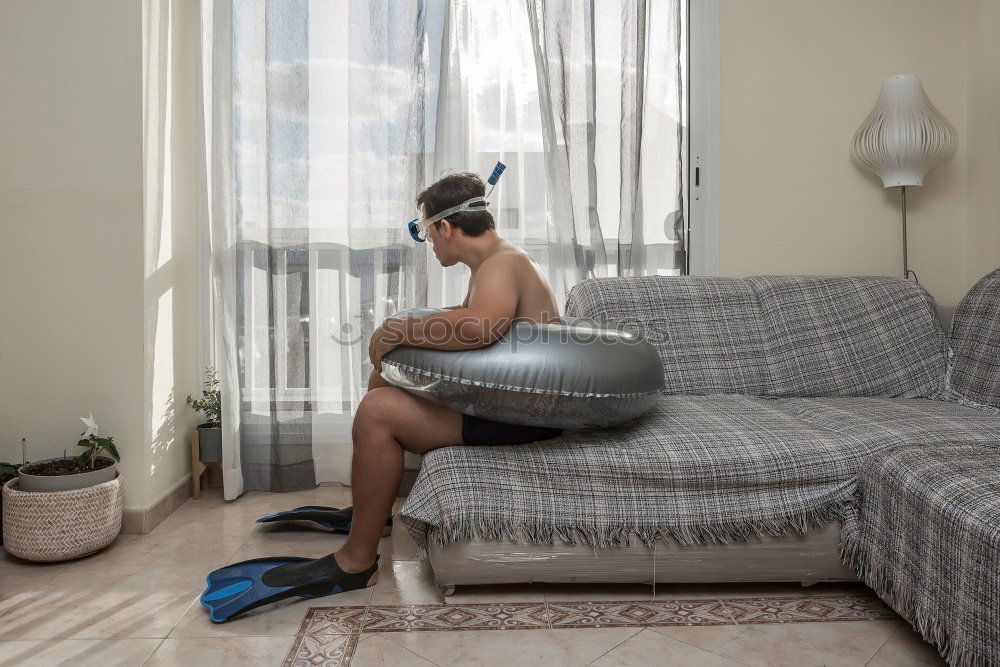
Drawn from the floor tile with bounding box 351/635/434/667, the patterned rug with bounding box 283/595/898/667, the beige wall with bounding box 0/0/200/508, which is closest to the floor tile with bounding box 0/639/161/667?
the patterned rug with bounding box 283/595/898/667

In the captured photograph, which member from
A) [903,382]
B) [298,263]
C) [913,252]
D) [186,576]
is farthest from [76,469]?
[913,252]

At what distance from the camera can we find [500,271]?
1.82 m

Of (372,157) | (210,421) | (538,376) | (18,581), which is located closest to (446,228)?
(538,376)

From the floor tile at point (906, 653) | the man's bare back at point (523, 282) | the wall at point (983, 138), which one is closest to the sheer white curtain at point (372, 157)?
the man's bare back at point (523, 282)

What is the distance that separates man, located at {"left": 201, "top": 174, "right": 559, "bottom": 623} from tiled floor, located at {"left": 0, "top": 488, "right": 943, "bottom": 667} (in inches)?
2.4

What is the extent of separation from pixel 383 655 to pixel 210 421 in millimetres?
1585

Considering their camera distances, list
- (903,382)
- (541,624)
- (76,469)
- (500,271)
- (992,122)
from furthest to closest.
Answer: (992,122)
(903,382)
(76,469)
(500,271)
(541,624)

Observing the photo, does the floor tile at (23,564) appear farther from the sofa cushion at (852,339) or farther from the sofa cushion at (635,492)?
the sofa cushion at (852,339)

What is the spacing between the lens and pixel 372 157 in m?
2.70

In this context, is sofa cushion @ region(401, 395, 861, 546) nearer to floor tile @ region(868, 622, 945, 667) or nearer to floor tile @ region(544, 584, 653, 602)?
floor tile @ region(544, 584, 653, 602)

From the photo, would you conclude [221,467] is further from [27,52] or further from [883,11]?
[883,11]

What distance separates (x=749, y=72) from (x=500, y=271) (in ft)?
5.58

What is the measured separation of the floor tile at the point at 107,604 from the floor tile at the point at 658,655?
105 centimetres

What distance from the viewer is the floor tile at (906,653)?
4.89 feet
